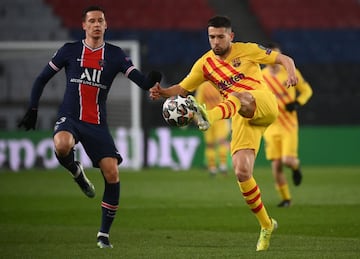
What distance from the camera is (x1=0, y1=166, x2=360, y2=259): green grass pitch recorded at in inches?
334

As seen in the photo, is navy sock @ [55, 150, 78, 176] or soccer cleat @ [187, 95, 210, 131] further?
navy sock @ [55, 150, 78, 176]

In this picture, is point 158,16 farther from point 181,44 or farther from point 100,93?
point 100,93

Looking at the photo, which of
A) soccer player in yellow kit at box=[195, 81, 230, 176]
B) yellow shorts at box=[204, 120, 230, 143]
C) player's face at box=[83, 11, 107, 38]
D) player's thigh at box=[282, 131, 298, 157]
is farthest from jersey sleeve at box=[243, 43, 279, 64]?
yellow shorts at box=[204, 120, 230, 143]

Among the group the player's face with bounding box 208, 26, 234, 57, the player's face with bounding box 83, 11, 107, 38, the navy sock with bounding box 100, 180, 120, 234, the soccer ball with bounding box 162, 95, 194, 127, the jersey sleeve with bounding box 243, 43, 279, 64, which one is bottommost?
the navy sock with bounding box 100, 180, 120, 234

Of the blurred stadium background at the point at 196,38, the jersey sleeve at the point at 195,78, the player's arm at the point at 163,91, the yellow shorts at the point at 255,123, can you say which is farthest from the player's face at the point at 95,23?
the blurred stadium background at the point at 196,38

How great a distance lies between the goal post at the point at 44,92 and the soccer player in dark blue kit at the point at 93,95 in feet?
42.1

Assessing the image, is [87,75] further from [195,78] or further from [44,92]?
[44,92]

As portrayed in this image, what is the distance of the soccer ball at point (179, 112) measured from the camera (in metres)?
7.87

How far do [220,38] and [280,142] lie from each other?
507cm

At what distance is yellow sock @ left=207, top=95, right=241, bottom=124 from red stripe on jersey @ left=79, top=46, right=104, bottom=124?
1331mm

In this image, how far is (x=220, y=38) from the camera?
8711 mm

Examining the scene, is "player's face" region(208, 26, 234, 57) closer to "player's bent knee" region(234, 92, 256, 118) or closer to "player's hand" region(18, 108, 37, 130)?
"player's bent knee" region(234, 92, 256, 118)

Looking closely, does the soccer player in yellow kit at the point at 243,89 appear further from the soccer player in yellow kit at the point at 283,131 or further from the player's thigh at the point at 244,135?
the soccer player in yellow kit at the point at 283,131

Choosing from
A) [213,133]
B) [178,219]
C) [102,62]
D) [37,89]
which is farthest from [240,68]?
[213,133]
